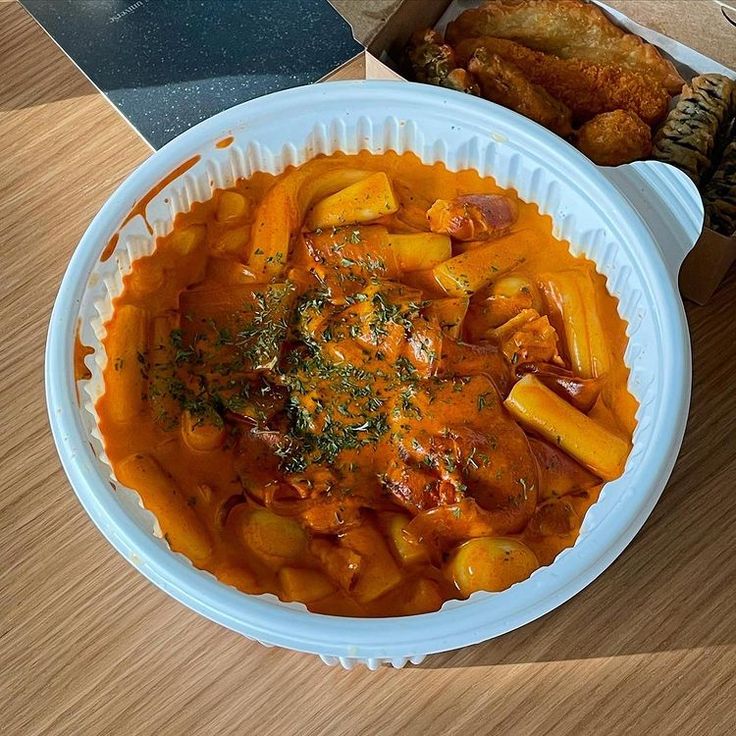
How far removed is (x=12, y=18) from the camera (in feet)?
3.90

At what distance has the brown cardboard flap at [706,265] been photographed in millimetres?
934

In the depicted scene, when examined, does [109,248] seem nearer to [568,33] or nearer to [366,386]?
[366,386]

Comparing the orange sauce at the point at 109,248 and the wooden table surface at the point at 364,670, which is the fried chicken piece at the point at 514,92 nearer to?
the wooden table surface at the point at 364,670

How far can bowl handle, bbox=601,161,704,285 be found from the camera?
874mm

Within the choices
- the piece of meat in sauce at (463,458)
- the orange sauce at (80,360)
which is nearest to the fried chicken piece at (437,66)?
the piece of meat in sauce at (463,458)

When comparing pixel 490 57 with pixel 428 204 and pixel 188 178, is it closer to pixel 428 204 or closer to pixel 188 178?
pixel 428 204

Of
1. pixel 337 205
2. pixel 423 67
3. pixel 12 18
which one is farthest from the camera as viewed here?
pixel 12 18

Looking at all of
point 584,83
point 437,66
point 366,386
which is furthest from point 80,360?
point 584,83

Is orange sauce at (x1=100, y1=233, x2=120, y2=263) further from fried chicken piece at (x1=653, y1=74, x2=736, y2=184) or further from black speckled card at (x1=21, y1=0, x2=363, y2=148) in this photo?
fried chicken piece at (x1=653, y1=74, x2=736, y2=184)

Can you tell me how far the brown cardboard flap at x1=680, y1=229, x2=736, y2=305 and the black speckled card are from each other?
1.52ft

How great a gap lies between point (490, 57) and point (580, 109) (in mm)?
115

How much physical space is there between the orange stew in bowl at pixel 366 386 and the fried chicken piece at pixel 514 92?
0.13m

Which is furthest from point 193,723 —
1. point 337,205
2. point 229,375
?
point 337,205

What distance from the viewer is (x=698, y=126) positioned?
104 cm
